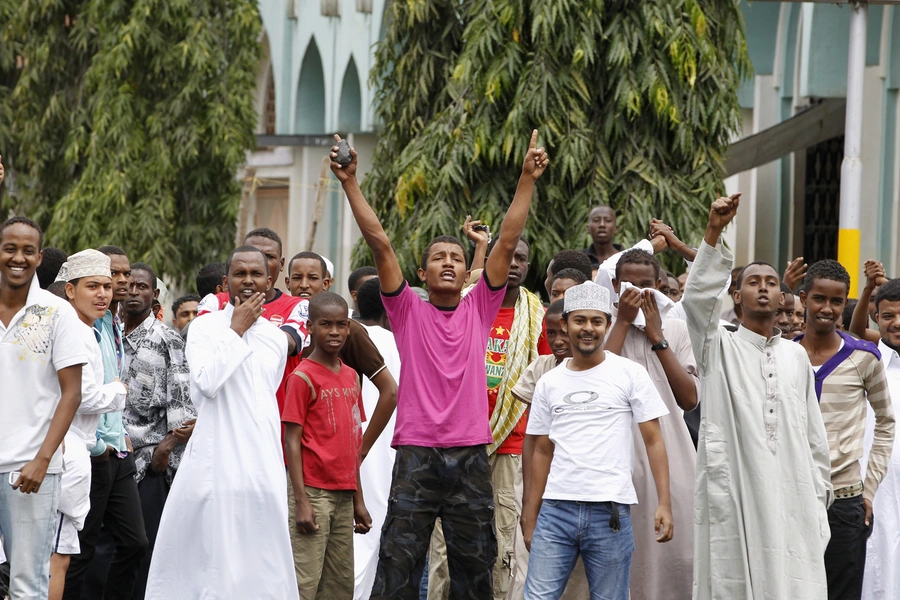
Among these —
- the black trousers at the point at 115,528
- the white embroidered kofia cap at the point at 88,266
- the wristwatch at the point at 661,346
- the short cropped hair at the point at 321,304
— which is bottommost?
the black trousers at the point at 115,528

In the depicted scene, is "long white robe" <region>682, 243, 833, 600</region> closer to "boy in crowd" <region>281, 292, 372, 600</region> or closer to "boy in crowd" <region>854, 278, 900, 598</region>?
"boy in crowd" <region>854, 278, 900, 598</region>

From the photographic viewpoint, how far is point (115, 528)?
732 cm

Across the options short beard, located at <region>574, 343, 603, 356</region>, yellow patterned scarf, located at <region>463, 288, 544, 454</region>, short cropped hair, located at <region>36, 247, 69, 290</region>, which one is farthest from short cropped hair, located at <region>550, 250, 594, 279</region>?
short cropped hair, located at <region>36, 247, 69, 290</region>

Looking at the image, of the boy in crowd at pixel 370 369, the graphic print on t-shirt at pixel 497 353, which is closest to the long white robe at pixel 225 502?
the boy in crowd at pixel 370 369

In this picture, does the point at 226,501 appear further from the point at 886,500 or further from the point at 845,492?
the point at 886,500

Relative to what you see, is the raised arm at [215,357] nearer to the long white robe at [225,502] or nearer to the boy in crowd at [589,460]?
the long white robe at [225,502]

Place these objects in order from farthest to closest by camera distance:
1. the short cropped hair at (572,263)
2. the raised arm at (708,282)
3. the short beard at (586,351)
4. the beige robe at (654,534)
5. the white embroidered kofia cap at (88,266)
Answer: the short cropped hair at (572,263), the white embroidered kofia cap at (88,266), the beige robe at (654,534), the short beard at (586,351), the raised arm at (708,282)

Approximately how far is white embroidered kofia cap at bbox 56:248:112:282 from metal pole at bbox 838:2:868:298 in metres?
7.13

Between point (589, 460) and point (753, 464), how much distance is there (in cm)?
74

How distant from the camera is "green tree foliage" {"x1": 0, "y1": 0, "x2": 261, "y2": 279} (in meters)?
16.6

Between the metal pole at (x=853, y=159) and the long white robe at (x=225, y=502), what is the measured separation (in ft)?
23.3

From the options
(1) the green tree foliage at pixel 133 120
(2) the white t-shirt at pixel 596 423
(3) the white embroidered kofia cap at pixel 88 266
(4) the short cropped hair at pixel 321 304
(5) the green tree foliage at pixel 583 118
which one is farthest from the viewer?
(1) the green tree foliage at pixel 133 120

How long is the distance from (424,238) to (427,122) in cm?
181

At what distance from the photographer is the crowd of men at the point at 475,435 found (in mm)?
5914
